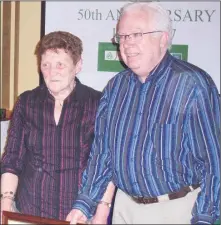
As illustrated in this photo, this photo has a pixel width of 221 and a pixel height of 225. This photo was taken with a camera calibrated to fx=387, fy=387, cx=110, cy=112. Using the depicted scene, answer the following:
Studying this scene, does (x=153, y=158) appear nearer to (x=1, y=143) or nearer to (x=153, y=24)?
(x=153, y=24)

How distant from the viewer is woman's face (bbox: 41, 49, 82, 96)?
1632 mm

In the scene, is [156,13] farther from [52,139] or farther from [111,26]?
[111,26]

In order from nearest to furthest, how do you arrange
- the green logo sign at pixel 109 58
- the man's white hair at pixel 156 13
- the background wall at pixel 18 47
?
1. the man's white hair at pixel 156 13
2. the green logo sign at pixel 109 58
3. the background wall at pixel 18 47

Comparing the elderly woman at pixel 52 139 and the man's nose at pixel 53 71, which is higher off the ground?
the man's nose at pixel 53 71

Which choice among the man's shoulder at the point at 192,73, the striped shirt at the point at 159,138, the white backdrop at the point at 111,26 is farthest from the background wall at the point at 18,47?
the man's shoulder at the point at 192,73

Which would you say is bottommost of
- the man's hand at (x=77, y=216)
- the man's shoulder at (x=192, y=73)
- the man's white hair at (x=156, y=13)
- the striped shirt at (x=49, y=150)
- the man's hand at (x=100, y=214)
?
the man's hand at (x=100, y=214)

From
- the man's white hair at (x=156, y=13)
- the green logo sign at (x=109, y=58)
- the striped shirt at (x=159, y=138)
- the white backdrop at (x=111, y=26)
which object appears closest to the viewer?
the striped shirt at (x=159, y=138)

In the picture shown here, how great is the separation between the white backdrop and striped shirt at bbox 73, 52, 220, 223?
68 centimetres

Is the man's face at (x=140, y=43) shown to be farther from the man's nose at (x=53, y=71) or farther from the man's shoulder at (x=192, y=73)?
the man's nose at (x=53, y=71)

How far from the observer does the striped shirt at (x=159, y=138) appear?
1.34 metres

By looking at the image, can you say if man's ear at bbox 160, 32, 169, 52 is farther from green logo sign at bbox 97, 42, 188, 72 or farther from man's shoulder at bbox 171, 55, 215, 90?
green logo sign at bbox 97, 42, 188, 72

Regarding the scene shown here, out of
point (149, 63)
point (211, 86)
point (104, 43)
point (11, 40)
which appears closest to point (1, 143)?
point (11, 40)

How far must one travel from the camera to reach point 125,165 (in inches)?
59.5

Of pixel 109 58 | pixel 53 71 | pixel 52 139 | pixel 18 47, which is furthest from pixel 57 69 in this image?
pixel 18 47
